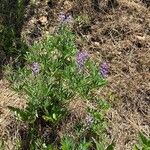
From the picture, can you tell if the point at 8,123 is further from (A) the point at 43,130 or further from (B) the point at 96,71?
(B) the point at 96,71

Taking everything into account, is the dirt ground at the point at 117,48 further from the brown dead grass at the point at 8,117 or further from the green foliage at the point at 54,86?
the green foliage at the point at 54,86

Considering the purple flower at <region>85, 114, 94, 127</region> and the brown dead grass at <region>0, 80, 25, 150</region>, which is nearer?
the purple flower at <region>85, 114, 94, 127</region>

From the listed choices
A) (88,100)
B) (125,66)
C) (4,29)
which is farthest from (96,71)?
(4,29)

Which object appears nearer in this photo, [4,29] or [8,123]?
[8,123]

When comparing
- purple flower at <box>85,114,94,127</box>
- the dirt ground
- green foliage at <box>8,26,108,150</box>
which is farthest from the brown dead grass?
purple flower at <box>85,114,94,127</box>

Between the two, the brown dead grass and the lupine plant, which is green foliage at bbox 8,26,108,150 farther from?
the brown dead grass

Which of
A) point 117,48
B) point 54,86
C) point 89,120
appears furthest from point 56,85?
point 117,48
